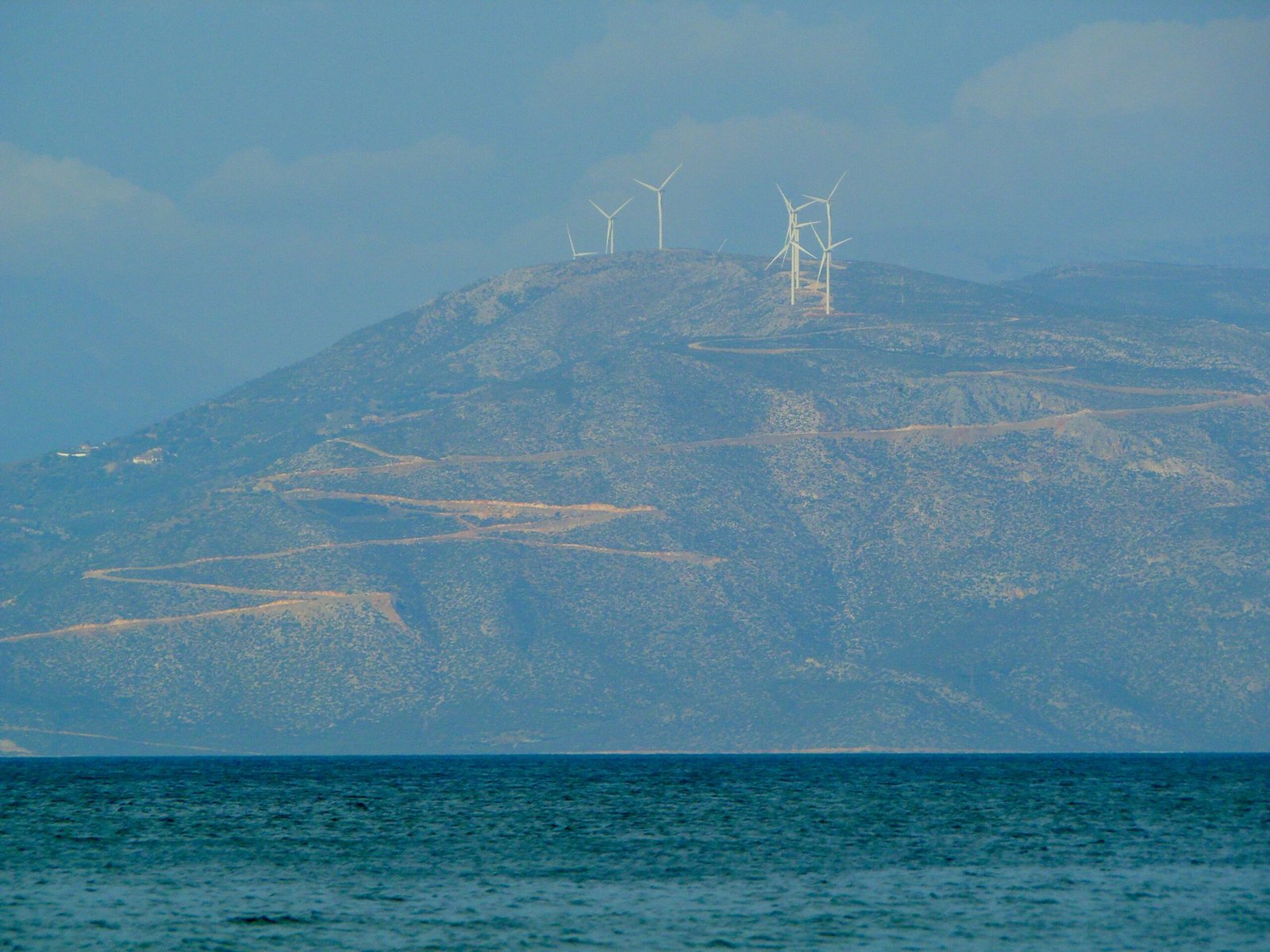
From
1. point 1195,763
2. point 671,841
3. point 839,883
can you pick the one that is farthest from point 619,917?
point 1195,763

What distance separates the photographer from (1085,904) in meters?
71.0

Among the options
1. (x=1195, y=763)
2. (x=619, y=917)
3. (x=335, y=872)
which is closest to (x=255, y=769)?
(x=1195, y=763)

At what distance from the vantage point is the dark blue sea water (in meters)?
64.4

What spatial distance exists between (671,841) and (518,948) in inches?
1349

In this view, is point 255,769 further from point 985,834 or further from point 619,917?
point 619,917

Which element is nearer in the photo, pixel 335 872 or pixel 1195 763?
pixel 335 872

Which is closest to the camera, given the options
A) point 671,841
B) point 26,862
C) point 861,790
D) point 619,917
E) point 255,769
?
point 619,917

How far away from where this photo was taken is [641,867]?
83375mm

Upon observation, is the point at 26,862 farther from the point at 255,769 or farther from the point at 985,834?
the point at 255,769

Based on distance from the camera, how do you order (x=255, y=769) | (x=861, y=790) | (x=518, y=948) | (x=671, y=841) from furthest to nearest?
1. (x=255, y=769)
2. (x=861, y=790)
3. (x=671, y=841)
4. (x=518, y=948)

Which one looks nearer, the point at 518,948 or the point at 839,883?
the point at 518,948

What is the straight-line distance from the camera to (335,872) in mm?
82000

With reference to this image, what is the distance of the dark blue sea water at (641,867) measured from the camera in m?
64.4

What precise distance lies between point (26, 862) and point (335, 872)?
14347 mm
